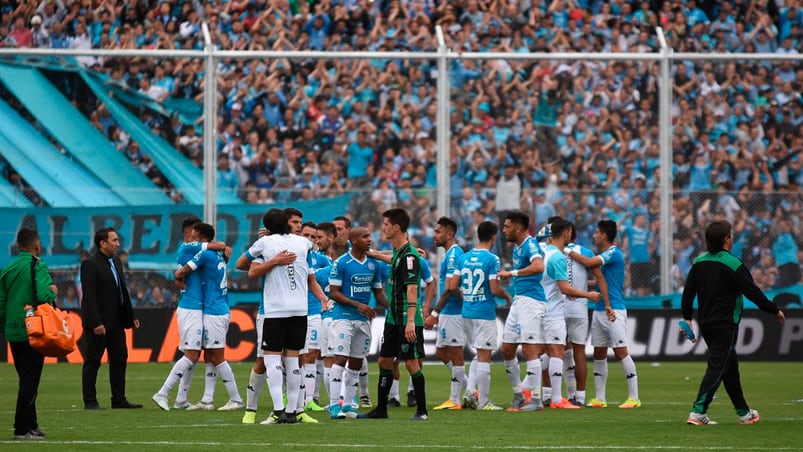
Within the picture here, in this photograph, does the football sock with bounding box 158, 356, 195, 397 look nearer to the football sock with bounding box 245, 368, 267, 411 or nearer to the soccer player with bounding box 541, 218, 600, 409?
the football sock with bounding box 245, 368, 267, 411

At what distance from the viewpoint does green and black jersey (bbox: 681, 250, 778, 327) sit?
13125mm

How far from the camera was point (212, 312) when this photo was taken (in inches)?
649

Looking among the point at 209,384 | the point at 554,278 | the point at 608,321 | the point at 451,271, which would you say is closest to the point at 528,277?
the point at 554,278

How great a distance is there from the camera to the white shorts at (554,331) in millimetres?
16078

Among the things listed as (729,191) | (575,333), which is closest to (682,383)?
(575,333)

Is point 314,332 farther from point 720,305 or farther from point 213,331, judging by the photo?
point 720,305

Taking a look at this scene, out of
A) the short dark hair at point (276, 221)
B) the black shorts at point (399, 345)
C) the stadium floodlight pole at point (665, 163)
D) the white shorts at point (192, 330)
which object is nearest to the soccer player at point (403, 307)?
the black shorts at point (399, 345)

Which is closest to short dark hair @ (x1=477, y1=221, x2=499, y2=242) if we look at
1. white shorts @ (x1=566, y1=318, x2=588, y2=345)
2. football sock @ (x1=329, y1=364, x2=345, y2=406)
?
white shorts @ (x1=566, y1=318, x2=588, y2=345)

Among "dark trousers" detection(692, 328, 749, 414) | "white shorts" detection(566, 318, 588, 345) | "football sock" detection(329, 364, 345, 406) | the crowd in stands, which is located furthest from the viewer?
the crowd in stands

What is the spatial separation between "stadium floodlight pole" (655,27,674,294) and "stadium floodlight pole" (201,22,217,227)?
8.81m

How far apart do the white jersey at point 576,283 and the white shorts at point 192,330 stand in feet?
15.6

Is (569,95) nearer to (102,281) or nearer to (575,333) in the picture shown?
(575,333)

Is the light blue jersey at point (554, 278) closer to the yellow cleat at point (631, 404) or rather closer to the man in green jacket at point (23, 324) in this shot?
the yellow cleat at point (631, 404)

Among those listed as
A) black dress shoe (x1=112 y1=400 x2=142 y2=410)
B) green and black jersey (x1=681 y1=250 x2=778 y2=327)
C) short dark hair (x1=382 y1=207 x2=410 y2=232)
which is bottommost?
black dress shoe (x1=112 y1=400 x2=142 y2=410)
